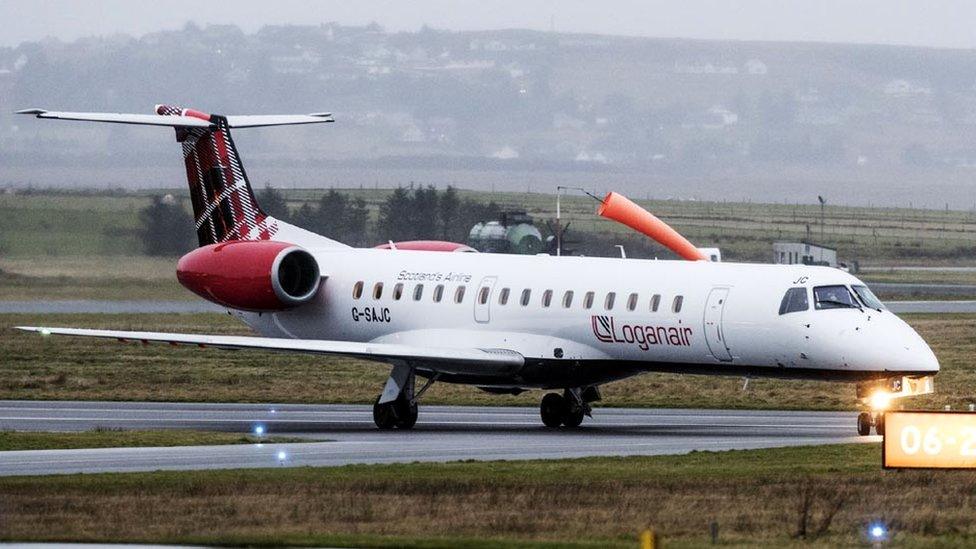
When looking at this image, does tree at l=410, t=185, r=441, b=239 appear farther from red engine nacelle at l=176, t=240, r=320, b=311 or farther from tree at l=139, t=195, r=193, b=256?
red engine nacelle at l=176, t=240, r=320, b=311

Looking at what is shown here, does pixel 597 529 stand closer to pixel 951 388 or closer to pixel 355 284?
pixel 355 284

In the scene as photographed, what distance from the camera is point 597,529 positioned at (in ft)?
68.7

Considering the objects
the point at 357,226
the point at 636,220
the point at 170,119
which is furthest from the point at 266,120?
the point at 357,226

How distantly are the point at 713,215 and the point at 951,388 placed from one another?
13008 cm

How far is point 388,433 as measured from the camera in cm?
3594

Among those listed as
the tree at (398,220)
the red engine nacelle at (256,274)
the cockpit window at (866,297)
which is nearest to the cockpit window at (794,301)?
the cockpit window at (866,297)

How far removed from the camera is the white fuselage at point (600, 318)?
3350 cm

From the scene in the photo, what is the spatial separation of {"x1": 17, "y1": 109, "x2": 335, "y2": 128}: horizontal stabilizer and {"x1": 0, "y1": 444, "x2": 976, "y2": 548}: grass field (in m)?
15.0

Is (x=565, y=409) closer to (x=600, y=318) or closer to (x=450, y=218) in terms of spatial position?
(x=600, y=318)

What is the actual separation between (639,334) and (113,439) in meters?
9.35

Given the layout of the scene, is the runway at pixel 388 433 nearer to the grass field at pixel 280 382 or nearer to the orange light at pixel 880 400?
the orange light at pixel 880 400

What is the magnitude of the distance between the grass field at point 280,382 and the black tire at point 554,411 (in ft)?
20.2

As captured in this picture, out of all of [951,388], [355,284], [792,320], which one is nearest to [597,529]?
[792,320]

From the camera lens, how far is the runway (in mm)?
29406
